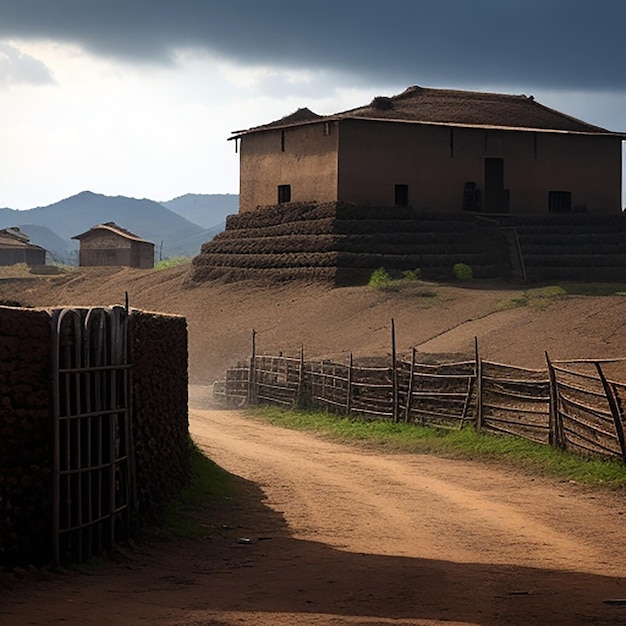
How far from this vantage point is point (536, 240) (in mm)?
42875

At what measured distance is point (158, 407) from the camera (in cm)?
1295

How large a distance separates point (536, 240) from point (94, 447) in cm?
3387

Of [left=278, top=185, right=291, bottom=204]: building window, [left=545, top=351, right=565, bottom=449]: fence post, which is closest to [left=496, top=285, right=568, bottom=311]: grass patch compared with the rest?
[left=278, top=185, right=291, bottom=204]: building window

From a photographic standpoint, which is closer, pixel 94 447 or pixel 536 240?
pixel 94 447

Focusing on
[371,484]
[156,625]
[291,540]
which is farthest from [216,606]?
[371,484]

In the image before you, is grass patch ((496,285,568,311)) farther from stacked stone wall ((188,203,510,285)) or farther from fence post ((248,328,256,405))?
fence post ((248,328,256,405))

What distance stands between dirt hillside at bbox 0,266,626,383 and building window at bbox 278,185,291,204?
401 centimetres

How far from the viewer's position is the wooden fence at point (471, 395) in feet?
54.4

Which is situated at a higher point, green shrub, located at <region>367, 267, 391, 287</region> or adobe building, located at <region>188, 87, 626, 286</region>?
adobe building, located at <region>188, 87, 626, 286</region>

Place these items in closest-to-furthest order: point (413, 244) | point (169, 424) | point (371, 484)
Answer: point (169, 424)
point (371, 484)
point (413, 244)

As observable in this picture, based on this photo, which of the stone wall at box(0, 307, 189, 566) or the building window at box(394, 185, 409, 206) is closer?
the stone wall at box(0, 307, 189, 566)

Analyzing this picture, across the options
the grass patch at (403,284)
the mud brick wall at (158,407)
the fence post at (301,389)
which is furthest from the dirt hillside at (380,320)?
the mud brick wall at (158,407)

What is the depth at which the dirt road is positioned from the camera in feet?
29.2

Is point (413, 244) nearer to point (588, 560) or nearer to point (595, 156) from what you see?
point (595, 156)
